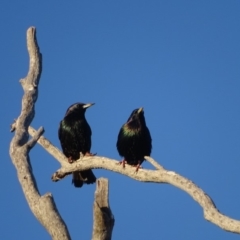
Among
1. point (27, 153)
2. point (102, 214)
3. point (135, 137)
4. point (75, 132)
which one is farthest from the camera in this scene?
point (75, 132)

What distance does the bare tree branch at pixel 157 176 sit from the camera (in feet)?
21.9

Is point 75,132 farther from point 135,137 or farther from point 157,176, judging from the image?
point 157,176

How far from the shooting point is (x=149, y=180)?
8.23 m

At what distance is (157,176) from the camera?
26.2 feet

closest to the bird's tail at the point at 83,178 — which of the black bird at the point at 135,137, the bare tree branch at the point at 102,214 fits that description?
the black bird at the point at 135,137

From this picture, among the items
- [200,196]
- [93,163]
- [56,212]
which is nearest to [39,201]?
[56,212]

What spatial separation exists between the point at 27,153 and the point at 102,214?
1.29 meters

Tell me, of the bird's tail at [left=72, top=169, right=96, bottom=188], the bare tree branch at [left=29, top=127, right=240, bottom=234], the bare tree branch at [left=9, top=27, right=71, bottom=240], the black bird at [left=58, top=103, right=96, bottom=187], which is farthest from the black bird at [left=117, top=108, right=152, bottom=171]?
the bare tree branch at [left=9, top=27, right=71, bottom=240]

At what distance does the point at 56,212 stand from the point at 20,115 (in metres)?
1.92

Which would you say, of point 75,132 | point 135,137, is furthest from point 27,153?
point 75,132

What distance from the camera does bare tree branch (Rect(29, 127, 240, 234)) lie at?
6.67 metres

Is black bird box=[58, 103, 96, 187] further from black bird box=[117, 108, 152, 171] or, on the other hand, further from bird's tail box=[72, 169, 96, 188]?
black bird box=[117, 108, 152, 171]

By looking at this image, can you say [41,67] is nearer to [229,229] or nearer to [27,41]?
[27,41]

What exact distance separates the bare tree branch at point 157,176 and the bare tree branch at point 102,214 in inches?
32.3
